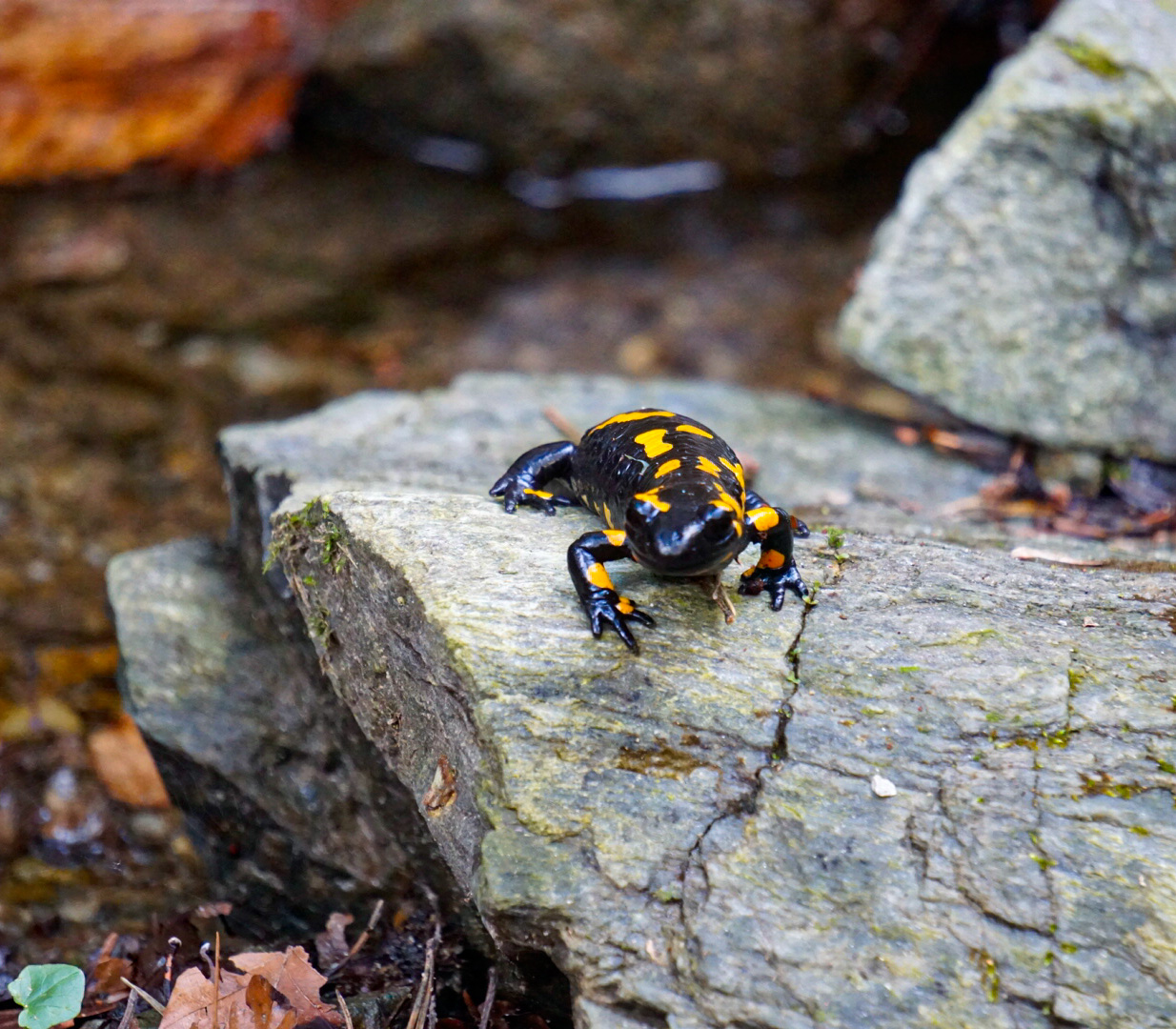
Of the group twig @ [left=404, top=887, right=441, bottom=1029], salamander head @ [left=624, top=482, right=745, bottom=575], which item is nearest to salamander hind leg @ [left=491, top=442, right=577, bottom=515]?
salamander head @ [left=624, top=482, right=745, bottom=575]

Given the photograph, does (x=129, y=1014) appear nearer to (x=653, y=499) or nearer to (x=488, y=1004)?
(x=488, y=1004)

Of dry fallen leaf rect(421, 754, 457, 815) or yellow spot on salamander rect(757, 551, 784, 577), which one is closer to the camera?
dry fallen leaf rect(421, 754, 457, 815)

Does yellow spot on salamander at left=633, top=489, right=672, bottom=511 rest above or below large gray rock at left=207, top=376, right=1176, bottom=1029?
above

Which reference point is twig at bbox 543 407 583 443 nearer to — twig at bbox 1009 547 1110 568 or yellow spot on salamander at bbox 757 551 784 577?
yellow spot on salamander at bbox 757 551 784 577

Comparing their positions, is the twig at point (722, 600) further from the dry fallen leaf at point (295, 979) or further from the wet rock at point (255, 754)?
the dry fallen leaf at point (295, 979)

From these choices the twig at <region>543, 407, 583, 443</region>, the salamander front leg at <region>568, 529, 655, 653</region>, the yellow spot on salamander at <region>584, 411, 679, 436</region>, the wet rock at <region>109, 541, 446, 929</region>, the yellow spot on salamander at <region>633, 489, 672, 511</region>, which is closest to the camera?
the salamander front leg at <region>568, 529, 655, 653</region>

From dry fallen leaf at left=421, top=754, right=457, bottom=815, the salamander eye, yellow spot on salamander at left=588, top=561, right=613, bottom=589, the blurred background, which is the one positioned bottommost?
the blurred background

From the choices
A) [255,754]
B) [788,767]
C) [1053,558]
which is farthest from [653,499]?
[255,754]
